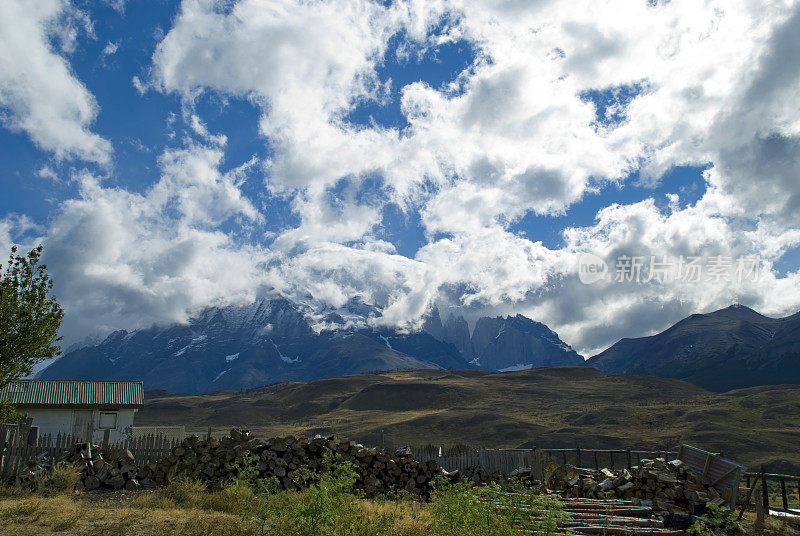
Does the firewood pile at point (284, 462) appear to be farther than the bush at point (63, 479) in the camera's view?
Yes

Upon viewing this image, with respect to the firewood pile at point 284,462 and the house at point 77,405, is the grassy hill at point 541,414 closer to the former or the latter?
the house at point 77,405

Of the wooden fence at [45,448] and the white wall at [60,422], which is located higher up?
the wooden fence at [45,448]

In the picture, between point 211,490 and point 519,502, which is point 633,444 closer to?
point 211,490

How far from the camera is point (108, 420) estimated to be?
29266 mm

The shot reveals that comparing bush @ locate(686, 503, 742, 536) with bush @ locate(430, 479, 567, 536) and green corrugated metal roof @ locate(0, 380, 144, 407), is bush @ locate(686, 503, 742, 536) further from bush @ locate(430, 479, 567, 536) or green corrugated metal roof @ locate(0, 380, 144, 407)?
green corrugated metal roof @ locate(0, 380, 144, 407)

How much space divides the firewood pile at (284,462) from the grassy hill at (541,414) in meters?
38.9

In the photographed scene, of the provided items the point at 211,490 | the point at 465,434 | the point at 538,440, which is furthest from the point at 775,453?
the point at 211,490

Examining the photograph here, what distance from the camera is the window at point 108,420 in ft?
95.3

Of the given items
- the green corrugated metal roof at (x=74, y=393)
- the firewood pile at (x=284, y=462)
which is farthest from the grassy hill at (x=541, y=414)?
the firewood pile at (x=284, y=462)

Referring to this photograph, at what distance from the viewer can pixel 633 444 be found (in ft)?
180

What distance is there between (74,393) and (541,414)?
6663cm

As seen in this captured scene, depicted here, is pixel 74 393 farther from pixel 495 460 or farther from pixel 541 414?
pixel 541 414

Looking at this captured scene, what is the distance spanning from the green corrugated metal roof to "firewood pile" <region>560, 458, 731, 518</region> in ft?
78.0

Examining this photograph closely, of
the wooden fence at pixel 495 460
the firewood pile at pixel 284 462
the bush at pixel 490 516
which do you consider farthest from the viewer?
the wooden fence at pixel 495 460
